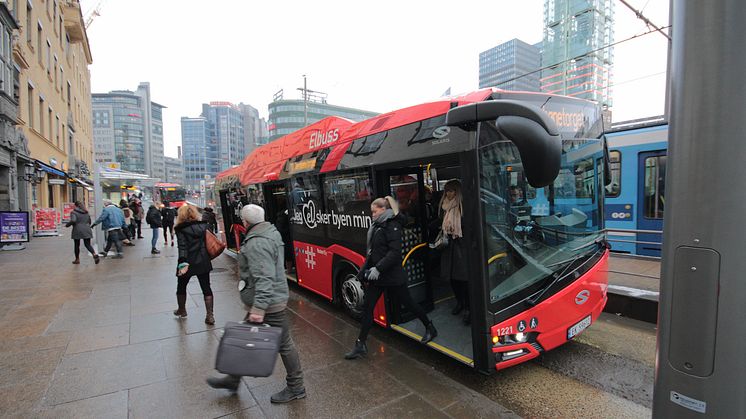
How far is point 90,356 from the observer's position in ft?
14.1

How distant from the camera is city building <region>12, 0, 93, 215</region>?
16469 millimetres

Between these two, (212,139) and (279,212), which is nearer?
(279,212)

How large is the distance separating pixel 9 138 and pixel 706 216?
19414mm

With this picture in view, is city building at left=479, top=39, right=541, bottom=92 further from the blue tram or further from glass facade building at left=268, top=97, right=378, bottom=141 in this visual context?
glass facade building at left=268, top=97, right=378, bottom=141

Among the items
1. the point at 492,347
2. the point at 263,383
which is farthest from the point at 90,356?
the point at 492,347

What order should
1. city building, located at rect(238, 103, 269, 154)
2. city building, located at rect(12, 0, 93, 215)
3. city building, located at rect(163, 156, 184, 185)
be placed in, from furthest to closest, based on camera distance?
city building, located at rect(163, 156, 184, 185), city building, located at rect(238, 103, 269, 154), city building, located at rect(12, 0, 93, 215)

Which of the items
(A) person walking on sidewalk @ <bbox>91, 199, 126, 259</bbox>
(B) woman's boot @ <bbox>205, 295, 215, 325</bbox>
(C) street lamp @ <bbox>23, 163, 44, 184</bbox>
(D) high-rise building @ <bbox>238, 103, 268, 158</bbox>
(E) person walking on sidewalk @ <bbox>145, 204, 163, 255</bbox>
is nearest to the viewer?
(B) woman's boot @ <bbox>205, 295, 215, 325</bbox>

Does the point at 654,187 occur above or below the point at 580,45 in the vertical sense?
below

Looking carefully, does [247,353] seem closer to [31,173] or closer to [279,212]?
[279,212]

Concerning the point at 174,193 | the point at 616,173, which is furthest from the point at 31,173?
the point at 174,193

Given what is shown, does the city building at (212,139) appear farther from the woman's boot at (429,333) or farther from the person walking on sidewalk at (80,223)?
the woman's boot at (429,333)

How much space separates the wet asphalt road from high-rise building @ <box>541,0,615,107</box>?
9040 mm

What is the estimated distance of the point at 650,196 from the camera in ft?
28.4

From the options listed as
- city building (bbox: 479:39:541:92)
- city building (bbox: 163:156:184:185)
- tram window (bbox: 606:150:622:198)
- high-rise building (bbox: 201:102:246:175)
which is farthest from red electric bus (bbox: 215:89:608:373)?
city building (bbox: 163:156:184:185)
